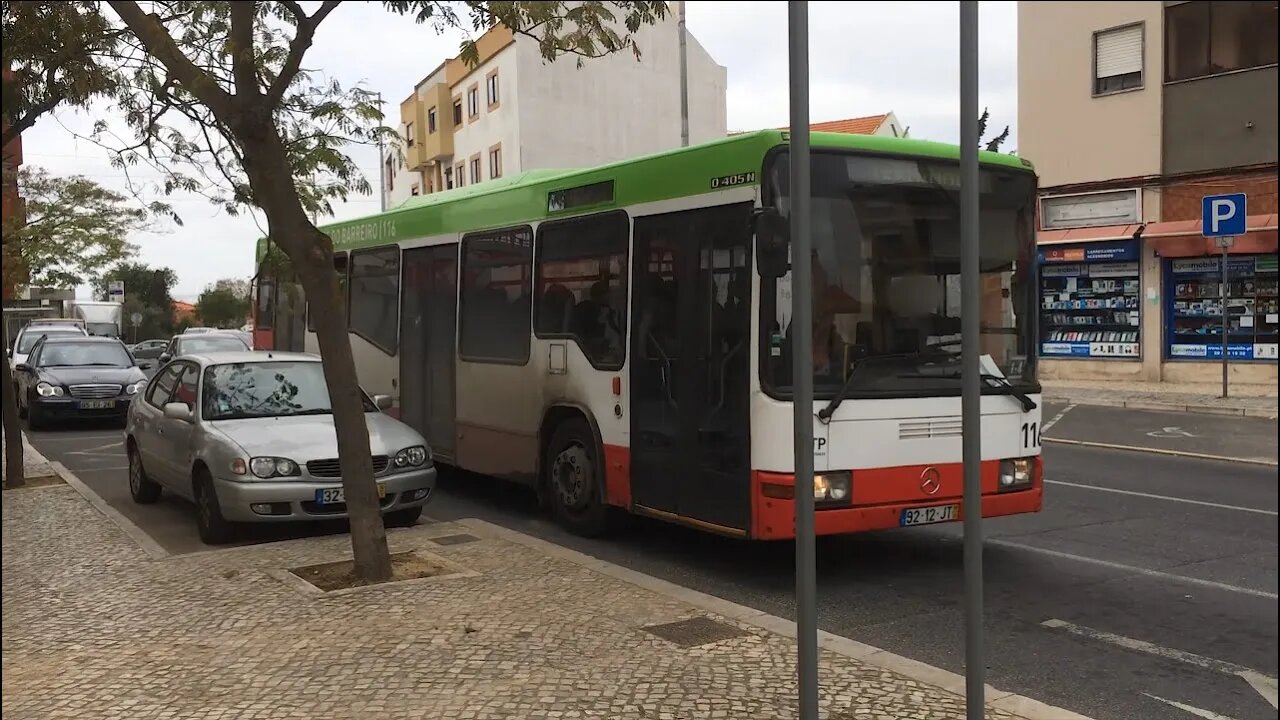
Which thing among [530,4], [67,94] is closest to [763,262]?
[530,4]

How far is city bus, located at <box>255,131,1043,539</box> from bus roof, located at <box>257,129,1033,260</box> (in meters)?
0.02

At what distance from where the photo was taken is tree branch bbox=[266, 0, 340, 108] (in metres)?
7.05

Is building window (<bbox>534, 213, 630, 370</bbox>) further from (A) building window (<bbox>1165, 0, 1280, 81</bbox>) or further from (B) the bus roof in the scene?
(A) building window (<bbox>1165, 0, 1280, 81</bbox>)

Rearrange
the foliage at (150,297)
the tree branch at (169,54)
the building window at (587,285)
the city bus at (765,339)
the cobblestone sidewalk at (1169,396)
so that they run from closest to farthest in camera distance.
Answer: the tree branch at (169,54) < the city bus at (765,339) < the building window at (587,285) < the cobblestone sidewalk at (1169,396) < the foliage at (150,297)

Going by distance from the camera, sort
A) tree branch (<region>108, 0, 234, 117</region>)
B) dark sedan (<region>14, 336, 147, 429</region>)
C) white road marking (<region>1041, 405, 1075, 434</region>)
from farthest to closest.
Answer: dark sedan (<region>14, 336, 147, 429</region>) → white road marking (<region>1041, 405, 1075, 434</region>) → tree branch (<region>108, 0, 234, 117</region>)

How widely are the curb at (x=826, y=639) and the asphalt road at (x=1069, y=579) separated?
356 mm

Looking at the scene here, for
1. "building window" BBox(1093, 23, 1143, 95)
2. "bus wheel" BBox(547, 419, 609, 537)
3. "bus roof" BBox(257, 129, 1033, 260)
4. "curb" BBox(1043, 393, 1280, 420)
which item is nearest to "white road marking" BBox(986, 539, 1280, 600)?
"bus roof" BBox(257, 129, 1033, 260)

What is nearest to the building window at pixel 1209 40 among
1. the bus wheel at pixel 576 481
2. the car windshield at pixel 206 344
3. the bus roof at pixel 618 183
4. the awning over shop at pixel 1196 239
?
the awning over shop at pixel 1196 239

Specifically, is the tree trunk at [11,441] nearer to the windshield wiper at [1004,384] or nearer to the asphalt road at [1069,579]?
the asphalt road at [1069,579]

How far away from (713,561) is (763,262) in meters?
3.04

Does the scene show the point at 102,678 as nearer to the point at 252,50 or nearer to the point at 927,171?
the point at 252,50

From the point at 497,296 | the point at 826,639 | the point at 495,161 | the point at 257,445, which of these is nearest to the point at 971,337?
the point at 826,639

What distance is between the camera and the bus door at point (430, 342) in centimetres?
1120

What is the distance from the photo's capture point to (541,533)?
30.9 feet
